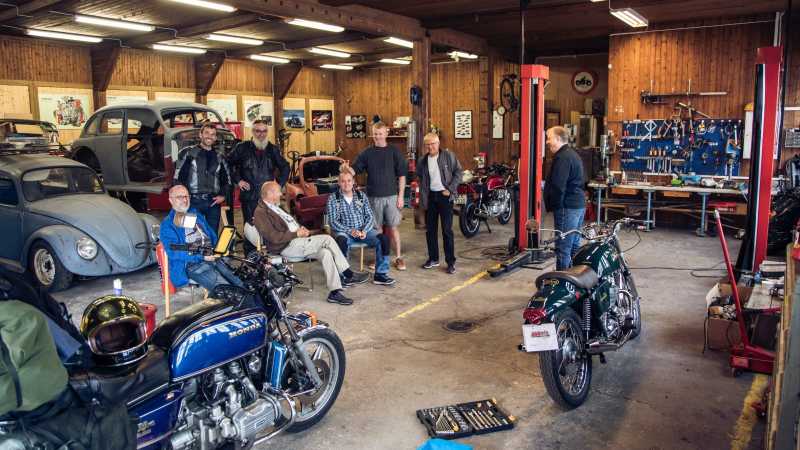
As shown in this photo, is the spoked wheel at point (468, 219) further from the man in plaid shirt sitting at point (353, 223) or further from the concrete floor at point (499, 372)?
the man in plaid shirt sitting at point (353, 223)

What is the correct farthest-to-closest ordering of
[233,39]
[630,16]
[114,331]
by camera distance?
1. [233,39]
2. [630,16]
3. [114,331]

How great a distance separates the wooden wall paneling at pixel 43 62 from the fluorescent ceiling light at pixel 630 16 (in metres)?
10.6

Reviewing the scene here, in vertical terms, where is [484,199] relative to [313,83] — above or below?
below

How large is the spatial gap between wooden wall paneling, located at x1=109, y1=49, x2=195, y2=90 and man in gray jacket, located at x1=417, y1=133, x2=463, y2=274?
9.29 meters

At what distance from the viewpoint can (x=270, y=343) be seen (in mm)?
3160

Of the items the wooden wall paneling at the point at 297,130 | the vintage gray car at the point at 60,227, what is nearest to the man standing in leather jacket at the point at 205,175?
the vintage gray car at the point at 60,227

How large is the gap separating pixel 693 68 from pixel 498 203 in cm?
391

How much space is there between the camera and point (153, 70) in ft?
45.8

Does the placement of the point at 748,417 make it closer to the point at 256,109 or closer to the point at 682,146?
the point at 682,146

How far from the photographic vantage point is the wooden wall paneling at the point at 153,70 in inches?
526

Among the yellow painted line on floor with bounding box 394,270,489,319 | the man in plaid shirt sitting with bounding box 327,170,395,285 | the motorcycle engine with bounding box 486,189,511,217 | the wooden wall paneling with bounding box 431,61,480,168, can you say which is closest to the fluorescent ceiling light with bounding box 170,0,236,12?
the man in plaid shirt sitting with bounding box 327,170,395,285

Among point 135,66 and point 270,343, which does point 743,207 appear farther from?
point 135,66

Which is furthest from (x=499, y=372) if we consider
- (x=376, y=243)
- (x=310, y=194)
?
(x=310, y=194)

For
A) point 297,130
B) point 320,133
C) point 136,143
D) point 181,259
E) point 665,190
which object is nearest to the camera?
point 181,259
